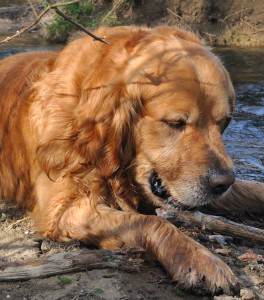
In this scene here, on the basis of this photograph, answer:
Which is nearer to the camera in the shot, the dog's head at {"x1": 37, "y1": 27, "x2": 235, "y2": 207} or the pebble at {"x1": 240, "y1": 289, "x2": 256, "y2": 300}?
the pebble at {"x1": 240, "y1": 289, "x2": 256, "y2": 300}

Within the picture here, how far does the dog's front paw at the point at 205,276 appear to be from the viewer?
3350mm

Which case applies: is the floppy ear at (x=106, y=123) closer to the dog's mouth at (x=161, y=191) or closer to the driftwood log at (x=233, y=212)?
the dog's mouth at (x=161, y=191)

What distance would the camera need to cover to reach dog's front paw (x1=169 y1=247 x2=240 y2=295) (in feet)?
11.0

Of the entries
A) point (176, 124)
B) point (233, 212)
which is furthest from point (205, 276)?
point (233, 212)

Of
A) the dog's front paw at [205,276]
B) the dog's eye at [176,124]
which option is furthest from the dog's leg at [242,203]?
the dog's front paw at [205,276]

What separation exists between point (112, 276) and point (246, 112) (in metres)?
5.02

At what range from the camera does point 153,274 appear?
351cm

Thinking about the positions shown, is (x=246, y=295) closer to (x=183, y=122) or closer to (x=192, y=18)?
(x=183, y=122)

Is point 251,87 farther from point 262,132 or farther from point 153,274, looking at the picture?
point 153,274

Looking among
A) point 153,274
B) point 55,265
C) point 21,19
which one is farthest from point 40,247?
point 21,19

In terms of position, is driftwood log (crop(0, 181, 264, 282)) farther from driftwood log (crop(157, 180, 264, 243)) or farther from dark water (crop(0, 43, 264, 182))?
dark water (crop(0, 43, 264, 182))

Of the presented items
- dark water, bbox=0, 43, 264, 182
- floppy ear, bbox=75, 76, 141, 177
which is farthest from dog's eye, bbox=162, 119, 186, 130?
dark water, bbox=0, 43, 264, 182

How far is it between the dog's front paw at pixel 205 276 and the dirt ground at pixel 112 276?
50mm

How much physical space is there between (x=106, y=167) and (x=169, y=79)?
69 cm
